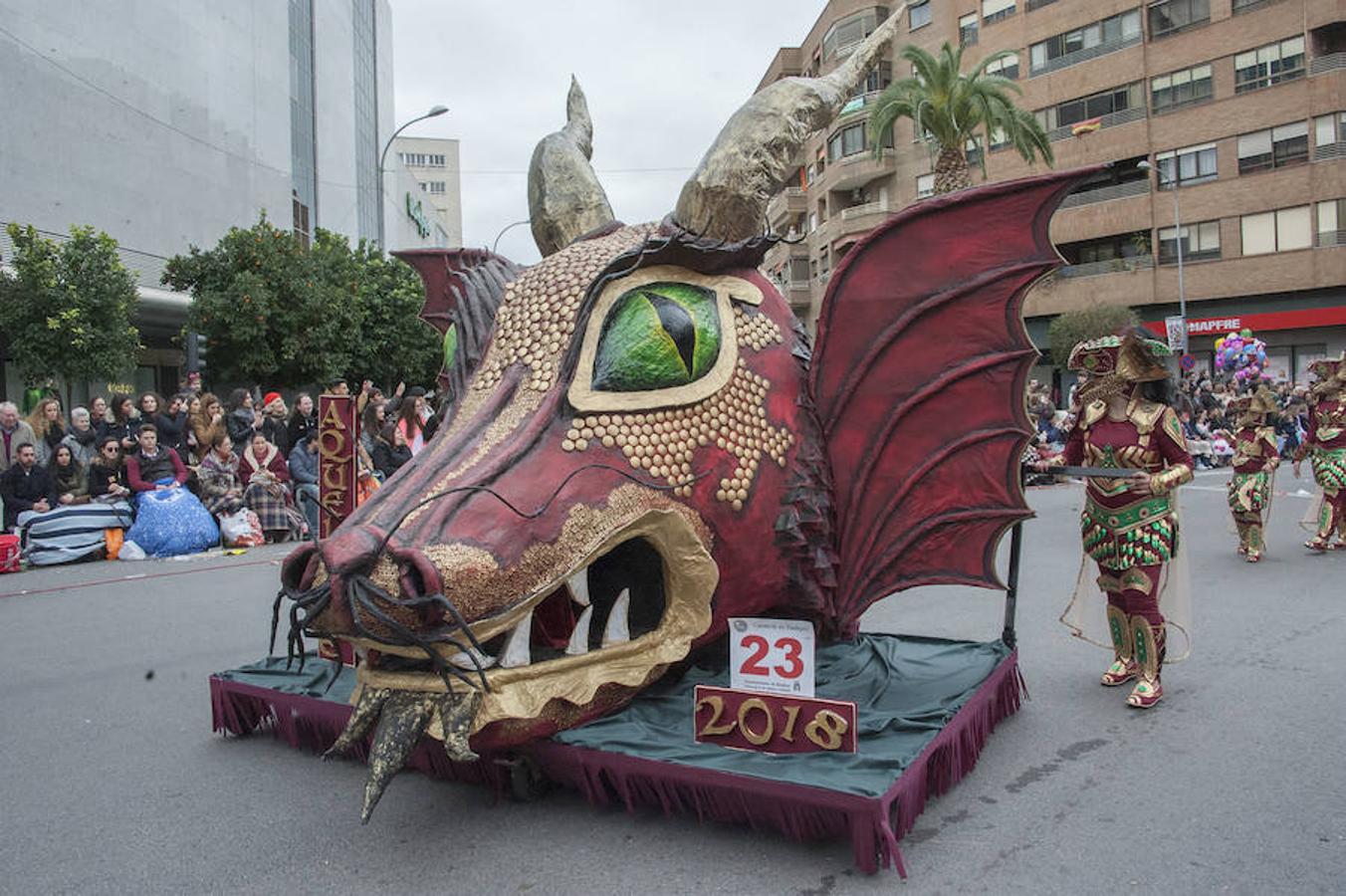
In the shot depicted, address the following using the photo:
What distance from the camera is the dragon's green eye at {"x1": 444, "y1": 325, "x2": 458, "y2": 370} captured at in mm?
3223

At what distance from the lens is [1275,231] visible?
26422 millimetres

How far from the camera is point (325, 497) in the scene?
3895mm

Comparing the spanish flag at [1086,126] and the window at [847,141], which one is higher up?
the window at [847,141]

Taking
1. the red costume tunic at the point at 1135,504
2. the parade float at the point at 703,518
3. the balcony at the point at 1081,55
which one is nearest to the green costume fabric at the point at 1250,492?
the red costume tunic at the point at 1135,504

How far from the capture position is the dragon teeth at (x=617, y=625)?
2807 mm

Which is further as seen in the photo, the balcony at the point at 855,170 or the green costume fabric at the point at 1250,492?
the balcony at the point at 855,170

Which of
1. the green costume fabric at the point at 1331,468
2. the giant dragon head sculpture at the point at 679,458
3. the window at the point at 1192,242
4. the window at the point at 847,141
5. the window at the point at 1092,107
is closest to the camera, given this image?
the giant dragon head sculpture at the point at 679,458

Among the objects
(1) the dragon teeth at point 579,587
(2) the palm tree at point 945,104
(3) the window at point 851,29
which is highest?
(3) the window at point 851,29

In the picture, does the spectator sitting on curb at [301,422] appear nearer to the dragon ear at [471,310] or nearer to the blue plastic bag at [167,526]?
the blue plastic bag at [167,526]

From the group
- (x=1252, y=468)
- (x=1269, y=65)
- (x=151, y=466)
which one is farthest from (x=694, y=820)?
(x=1269, y=65)

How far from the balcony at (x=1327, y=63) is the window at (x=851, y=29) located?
13948 mm

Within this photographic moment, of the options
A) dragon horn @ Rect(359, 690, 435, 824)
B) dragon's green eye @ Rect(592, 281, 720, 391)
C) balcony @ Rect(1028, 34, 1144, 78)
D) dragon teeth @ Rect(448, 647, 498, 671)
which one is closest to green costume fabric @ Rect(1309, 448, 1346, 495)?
dragon's green eye @ Rect(592, 281, 720, 391)

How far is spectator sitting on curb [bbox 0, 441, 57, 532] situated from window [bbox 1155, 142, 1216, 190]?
2894 centimetres

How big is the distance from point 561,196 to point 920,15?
112 feet
